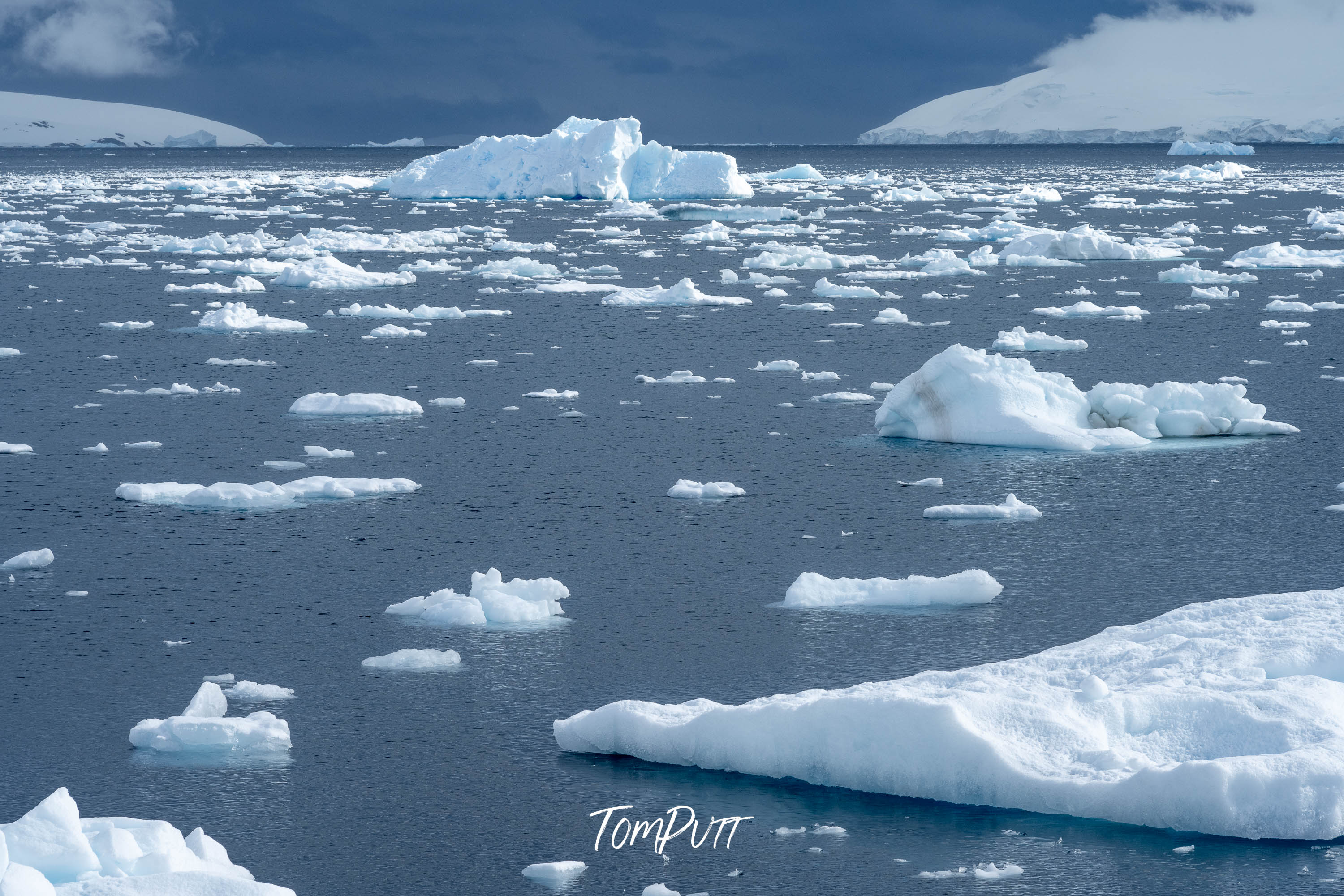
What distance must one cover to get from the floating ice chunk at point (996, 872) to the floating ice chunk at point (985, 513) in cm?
439

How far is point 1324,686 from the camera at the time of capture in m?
5.48

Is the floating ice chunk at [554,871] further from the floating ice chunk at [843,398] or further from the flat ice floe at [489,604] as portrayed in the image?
the floating ice chunk at [843,398]

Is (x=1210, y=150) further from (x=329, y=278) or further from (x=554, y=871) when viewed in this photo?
(x=554, y=871)

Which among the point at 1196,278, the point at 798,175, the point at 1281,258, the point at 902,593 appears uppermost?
the point at 798,175

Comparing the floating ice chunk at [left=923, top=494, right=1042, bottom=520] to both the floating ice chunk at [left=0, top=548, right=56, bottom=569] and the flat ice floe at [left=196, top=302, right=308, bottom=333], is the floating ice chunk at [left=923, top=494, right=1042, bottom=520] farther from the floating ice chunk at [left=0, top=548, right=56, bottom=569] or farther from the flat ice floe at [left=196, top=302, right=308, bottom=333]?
the flat ice floe at [left=196, top=302, right=308, bottom=333]

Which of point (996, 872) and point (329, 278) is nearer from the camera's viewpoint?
point (996, 872)

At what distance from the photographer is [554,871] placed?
4.72 meters

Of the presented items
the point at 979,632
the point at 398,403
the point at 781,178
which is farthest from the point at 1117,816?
the point at 781,178

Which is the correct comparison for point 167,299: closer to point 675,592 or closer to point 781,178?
point 675,592

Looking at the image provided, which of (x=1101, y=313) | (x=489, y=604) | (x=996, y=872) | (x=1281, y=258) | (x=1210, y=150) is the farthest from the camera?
(x=1210, y=150)

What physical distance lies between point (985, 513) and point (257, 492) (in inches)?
169

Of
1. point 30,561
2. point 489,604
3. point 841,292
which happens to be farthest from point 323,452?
point 841,292

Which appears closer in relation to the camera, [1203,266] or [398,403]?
[398,403]

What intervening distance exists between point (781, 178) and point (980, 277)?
155ft
